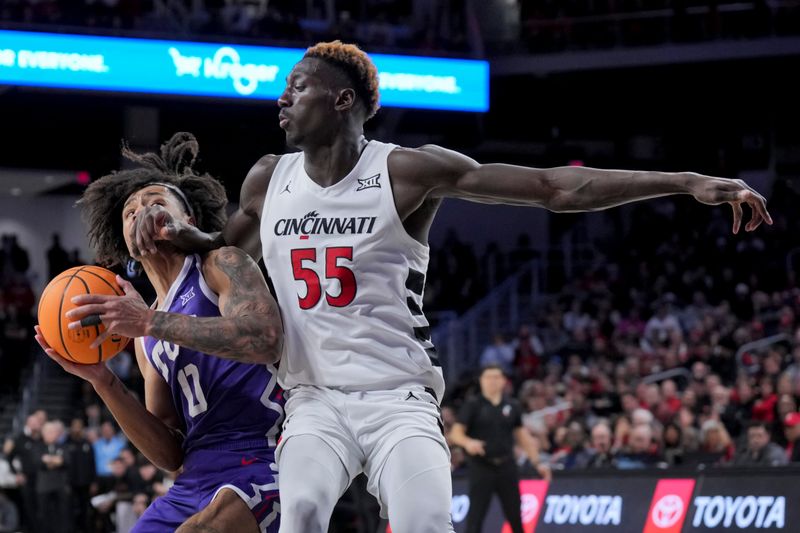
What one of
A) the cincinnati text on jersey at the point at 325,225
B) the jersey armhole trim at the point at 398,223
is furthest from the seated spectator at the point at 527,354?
the cincinnati text on jersey at the point at 325,225

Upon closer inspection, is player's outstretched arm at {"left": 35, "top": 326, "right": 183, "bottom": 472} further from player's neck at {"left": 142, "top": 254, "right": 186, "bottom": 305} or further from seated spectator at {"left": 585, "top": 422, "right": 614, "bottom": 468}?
seated spectator at {"left": 585, "top": 422, "right": 614, "bottom": 468}

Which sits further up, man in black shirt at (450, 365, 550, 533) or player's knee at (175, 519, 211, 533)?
player's knee at (175, 519, 211, 533)

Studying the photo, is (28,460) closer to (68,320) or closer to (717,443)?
(717,443)

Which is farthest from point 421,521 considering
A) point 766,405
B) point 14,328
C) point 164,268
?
point 14,328

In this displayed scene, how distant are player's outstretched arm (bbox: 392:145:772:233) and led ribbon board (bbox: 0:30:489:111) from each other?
16037mm

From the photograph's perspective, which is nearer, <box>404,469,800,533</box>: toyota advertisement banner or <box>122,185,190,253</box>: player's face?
<box>122,185,190,253</box>: player's face

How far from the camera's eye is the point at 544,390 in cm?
1650

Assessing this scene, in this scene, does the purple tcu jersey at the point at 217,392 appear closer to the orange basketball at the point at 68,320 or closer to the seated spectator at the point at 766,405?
the orange basketball at the point at 68,320

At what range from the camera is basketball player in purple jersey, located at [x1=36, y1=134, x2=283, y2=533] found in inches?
177

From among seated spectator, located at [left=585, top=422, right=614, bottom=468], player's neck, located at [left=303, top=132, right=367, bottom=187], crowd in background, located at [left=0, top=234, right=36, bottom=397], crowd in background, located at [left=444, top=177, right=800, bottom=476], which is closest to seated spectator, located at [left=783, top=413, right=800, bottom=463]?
crowd in background, located at [left=444, top=177, right=800, bottom=476]

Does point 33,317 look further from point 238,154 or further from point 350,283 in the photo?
point 350,283

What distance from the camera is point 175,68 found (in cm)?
2031

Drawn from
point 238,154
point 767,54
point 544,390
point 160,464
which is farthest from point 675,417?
point 238,154

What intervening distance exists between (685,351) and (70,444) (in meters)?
8.32
